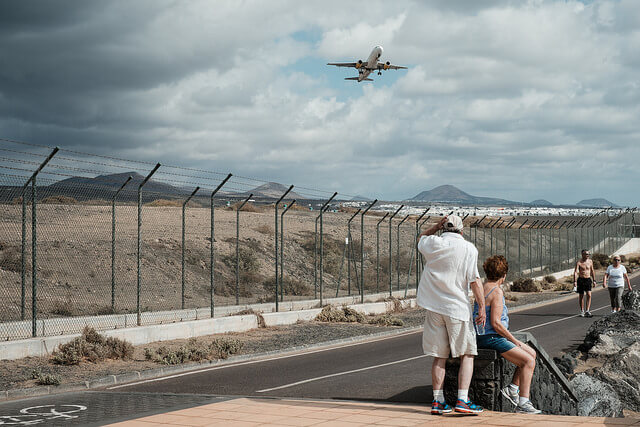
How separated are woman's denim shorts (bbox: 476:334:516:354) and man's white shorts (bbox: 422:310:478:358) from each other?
0.27 metres

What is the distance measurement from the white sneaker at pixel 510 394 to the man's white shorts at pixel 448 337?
2.36 feet

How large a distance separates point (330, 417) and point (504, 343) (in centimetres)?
195

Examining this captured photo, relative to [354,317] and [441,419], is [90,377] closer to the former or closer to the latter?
[441,419]

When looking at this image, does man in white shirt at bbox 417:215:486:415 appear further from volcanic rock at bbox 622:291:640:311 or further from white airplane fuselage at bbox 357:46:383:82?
white airplane fuselage at bbox 357:46:383:82

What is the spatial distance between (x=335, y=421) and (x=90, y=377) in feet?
21.2

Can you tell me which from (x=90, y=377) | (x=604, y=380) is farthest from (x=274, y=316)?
(x=604, y=380)

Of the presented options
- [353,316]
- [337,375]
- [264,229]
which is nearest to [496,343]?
[337,375]

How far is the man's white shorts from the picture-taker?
7.61 metres

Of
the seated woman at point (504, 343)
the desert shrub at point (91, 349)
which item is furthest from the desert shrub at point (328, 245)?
the seated woman at point (504, 343)

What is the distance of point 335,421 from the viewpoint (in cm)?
760

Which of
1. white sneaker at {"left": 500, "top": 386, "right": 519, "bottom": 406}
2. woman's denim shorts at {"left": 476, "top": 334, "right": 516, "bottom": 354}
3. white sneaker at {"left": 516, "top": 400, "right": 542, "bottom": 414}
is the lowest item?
white sneaker at {"left": 516, "top": 400, "right": 542, "bottom": 414}

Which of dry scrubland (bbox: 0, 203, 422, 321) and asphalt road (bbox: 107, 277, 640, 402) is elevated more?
dry scrubland (bbox: 0, 203, 422, 321)

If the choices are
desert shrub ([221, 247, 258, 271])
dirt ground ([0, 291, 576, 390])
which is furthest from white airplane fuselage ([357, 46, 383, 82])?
dirt ground ([0, 291, 576, 390])

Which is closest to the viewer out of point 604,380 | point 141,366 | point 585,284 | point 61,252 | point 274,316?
point 604,380
